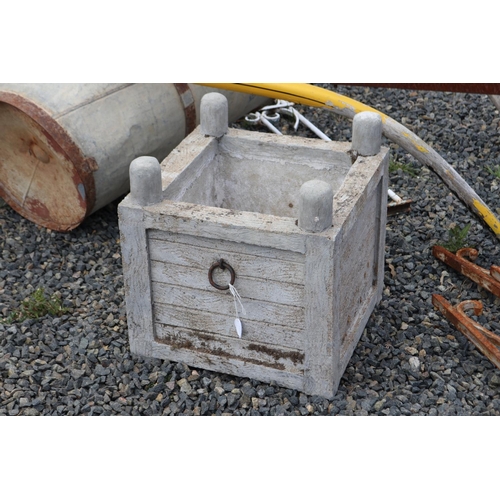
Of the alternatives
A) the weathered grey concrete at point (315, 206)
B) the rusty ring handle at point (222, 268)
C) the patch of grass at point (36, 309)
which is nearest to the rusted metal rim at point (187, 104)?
the patch of grass at point (36, 309)

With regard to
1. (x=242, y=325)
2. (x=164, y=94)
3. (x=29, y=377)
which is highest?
(x=164, y=94)

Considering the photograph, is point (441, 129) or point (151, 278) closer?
point (151, 278)

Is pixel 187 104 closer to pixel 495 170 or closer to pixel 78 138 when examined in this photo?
pixel 78 138

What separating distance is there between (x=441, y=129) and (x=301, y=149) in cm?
208

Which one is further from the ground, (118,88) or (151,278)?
(118,88)

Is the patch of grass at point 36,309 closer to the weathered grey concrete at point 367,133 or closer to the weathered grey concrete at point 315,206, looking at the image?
the weathered grey concrete at point 315,206

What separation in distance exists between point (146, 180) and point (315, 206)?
0.72 meters

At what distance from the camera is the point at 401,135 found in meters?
4.75

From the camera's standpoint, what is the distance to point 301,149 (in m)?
4.23

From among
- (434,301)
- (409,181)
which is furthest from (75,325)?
(409,181)

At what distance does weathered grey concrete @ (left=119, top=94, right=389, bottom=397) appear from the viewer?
3.70m

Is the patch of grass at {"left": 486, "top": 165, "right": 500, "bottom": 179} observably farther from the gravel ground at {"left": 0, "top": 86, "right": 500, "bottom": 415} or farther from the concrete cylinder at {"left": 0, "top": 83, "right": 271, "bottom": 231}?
the concrete cylinder at {"left": 0, "top": 83, "right": 271, "bottom": 231}

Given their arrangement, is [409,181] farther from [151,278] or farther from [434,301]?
[151,278]

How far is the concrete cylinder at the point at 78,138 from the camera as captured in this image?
4801 millimetres
